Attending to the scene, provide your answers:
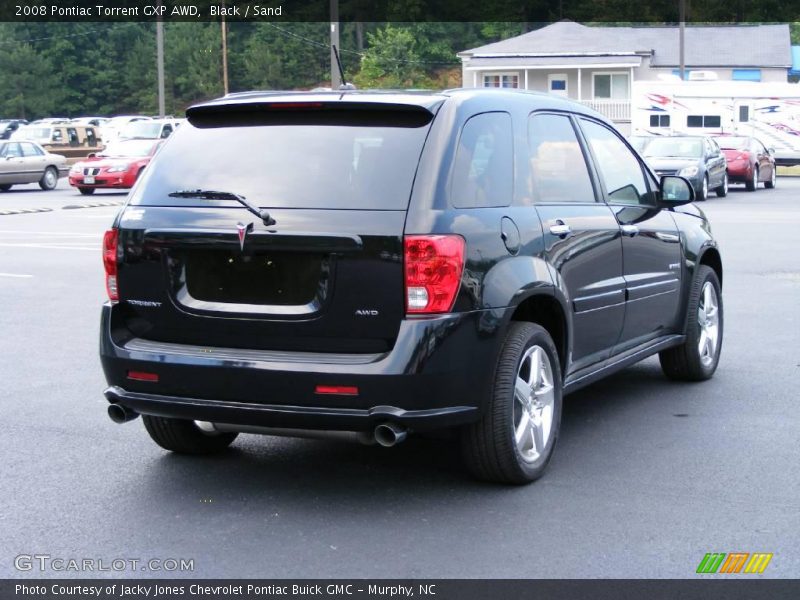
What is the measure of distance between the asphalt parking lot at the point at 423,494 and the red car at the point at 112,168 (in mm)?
23645

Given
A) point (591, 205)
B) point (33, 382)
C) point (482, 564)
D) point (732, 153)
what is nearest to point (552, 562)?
point (482, 564)

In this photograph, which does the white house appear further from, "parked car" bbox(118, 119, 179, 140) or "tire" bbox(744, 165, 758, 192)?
"parked car" bbox(118, 119, 179, 140)

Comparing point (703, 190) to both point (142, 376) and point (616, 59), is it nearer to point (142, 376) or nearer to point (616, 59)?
point (142, 376)

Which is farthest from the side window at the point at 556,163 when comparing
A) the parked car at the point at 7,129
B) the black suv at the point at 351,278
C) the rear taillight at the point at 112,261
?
the parked car at the point at 7,129

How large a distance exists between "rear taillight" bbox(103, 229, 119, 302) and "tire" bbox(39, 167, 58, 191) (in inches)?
1247

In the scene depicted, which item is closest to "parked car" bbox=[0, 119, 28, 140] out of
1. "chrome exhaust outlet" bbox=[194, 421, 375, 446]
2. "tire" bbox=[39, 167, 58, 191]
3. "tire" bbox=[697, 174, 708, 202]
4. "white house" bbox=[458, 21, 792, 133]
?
"tire" bbox=[39, 167, 58, 191]

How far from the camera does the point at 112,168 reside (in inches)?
1259

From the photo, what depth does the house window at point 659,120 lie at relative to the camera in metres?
44.2

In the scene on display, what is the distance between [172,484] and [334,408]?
113 cm

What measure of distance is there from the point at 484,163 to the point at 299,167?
2.84 ft

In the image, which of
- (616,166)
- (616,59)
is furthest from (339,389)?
(616,59)
